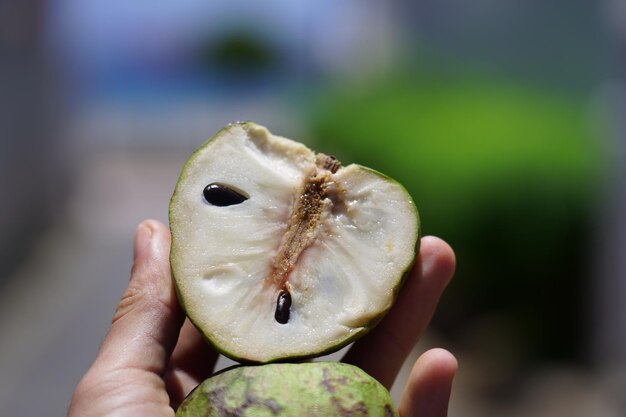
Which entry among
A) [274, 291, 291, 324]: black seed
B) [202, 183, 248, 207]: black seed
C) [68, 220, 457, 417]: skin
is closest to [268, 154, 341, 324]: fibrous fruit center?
[274, 291, 291, 324]: black seed

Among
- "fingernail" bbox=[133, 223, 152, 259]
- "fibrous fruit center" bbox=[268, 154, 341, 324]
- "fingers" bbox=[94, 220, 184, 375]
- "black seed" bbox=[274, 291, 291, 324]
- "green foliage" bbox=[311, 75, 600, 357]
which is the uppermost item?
"fibrous fruit center" bbox=[268, 154, 341, 324]

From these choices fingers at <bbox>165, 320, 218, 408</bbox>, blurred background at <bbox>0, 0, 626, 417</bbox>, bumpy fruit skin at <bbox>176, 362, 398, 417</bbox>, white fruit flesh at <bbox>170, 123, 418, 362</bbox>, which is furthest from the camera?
blurred background at <bbox>0, 0, 626, 417</bbox>

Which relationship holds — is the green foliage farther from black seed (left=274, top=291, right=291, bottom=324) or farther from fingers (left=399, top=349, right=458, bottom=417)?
black seed (left=274, top=291, right=291, bottom=324)

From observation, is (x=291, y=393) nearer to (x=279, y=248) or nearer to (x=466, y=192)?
(x=279, y=248)

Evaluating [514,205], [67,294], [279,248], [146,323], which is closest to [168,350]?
[146,323]

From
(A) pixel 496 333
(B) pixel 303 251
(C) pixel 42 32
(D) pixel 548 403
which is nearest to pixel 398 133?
(A) pixel 496 333

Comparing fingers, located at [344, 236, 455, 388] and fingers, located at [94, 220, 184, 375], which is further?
fingers, located at [344, 236, 455, 388]

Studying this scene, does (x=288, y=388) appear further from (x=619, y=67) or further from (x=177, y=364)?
(x=619, y=67)
